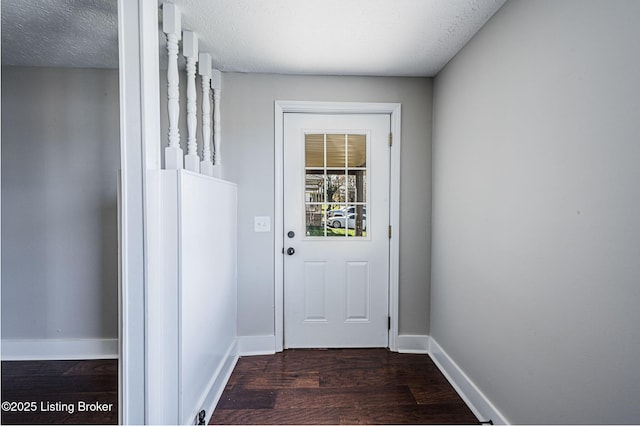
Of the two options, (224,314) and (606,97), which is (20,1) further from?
Result: (606,97)

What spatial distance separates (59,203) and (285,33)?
144 centimetres

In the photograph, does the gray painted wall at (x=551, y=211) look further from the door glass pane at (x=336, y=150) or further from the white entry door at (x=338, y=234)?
the door glass pane at (x=336, y=150)

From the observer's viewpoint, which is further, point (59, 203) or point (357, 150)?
point (357, 150)

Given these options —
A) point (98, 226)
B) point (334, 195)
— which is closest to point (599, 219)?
point (334, 195)

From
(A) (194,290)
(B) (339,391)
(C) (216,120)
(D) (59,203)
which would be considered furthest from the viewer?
(C) (216,120)

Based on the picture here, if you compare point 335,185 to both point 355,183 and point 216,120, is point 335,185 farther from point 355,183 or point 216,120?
point 216,120

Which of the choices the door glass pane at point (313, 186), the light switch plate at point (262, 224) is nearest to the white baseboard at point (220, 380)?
the light switch plate at point (262, 224)

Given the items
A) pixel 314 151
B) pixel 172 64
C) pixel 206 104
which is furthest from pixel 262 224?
pixel 172 64

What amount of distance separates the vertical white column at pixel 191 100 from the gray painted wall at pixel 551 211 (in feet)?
5.49

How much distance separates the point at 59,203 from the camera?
1.08 meters

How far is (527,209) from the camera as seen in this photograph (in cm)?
123

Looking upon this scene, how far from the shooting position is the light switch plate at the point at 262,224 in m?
2.20

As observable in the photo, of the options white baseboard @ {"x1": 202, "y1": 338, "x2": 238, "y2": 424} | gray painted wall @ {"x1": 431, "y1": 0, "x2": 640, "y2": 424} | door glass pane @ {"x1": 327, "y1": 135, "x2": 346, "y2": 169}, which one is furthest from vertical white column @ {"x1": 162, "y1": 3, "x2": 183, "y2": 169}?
gray painted wall @ {"x1": 431, "y1": 0, "x2": 640, "y2": 424}

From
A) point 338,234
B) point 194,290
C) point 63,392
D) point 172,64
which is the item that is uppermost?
point 172,64
